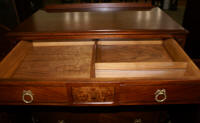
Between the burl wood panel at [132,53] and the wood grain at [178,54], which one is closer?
the wood grain at [178,54]

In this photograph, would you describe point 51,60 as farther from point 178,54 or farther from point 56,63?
point 178,54

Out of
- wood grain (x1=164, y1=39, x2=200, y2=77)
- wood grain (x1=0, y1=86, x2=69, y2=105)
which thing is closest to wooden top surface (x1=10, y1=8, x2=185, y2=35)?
wood grain (x1=164, y1=39, x2=200, y2=77)

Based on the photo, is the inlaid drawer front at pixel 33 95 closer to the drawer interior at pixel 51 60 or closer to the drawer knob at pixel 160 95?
the drawer interior at pixel 51 60

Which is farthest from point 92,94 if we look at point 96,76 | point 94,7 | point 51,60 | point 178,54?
point 94,7

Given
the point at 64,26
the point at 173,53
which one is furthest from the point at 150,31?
the point at 64,26

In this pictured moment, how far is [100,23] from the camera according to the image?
2.56 ft

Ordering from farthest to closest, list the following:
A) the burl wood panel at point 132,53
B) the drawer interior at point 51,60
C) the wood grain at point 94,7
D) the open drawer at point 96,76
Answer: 1. the wood grain at point 94,7
2. the burl wood panel at point 132,53
3. the drawer interior at point 51,60
4. the open drawer at point 96,76

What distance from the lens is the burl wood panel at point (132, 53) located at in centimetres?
74

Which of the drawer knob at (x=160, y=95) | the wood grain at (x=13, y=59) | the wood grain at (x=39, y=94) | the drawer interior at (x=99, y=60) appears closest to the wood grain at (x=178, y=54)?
the drawer interior at (x=99, y=60)

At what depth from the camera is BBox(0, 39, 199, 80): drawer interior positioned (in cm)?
59

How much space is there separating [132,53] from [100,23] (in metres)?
0.21

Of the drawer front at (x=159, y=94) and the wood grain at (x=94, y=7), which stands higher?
the wood grain at (x=94, y=7)

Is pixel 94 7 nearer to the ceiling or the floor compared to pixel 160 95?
nearer to the ceiling

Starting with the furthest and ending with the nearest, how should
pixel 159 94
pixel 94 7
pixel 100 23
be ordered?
pixel 94 7
pixel 100 23
pixel 159 94
